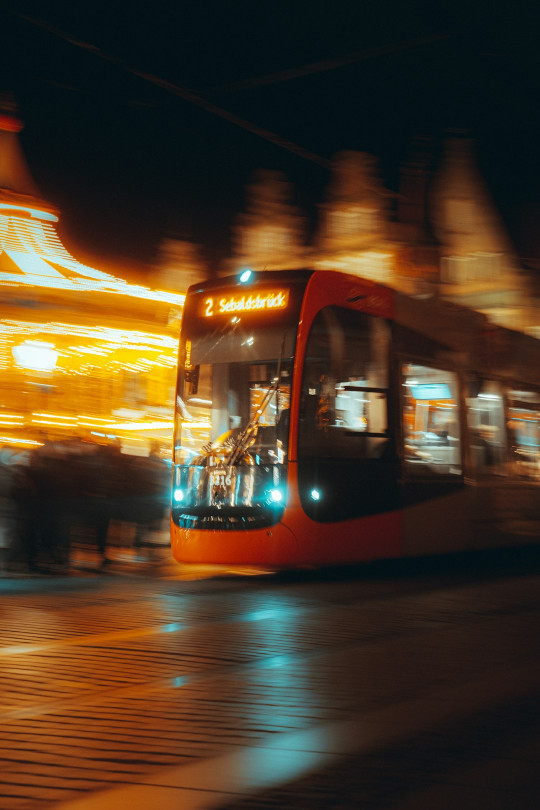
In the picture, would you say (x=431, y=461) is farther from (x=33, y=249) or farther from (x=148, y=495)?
(x=33, y=249)

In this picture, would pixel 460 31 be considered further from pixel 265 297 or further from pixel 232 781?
pixel 232 781

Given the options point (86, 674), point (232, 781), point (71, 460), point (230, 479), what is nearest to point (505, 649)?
point (86, 674)

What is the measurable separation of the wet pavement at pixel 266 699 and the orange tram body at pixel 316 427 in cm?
104

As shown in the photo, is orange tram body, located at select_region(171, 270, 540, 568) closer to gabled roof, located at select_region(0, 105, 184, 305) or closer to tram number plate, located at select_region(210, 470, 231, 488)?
tram number plate, located at select_region(210, 470, 231, 488)

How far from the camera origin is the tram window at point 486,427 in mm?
13320

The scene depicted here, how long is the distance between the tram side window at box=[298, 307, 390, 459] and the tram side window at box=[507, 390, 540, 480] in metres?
3.12

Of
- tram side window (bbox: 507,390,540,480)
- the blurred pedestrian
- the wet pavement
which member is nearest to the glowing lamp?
the blurred pedestrian

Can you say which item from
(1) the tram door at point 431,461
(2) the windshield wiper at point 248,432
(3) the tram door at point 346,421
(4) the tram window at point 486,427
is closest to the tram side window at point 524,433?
(4) the tram window at point 486,427

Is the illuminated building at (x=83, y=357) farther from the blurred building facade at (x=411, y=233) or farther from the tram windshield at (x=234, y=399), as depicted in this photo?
the blurred building facade at (x=411, y=233)

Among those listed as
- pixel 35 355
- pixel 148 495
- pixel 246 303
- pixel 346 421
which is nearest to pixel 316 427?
pixel 346 421

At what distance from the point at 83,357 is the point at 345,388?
5.61 m

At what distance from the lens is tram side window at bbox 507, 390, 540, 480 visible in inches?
559

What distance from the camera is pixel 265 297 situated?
1141 cm

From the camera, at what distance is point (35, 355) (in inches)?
587
